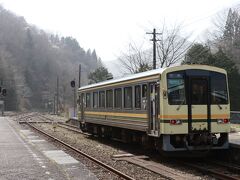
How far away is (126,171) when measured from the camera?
12.9 meters

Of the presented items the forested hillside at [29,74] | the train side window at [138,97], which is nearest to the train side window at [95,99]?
the train side window at [138,97]

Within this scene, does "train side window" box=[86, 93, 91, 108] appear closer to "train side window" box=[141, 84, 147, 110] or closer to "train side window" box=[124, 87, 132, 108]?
"train side window" box=[124, 87, 132, 108]

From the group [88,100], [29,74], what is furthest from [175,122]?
[29,74]

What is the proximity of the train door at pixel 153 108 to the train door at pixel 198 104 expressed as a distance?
1.01m

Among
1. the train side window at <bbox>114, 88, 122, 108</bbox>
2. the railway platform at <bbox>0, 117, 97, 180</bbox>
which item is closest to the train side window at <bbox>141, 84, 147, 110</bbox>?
the train side window at <bbox>114, 88, 122, 108</bbox>

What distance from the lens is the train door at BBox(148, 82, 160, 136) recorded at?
1450 cm

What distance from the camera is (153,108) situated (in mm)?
14836

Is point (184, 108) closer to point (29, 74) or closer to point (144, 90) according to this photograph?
point (144, 90)

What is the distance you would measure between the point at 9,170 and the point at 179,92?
5544 millimetres

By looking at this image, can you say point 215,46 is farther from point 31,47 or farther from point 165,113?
point 31,47

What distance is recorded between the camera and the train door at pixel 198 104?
47.0 ft

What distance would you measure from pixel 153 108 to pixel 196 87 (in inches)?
59.3

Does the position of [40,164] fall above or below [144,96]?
below

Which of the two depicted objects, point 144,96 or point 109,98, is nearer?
point 144,96
